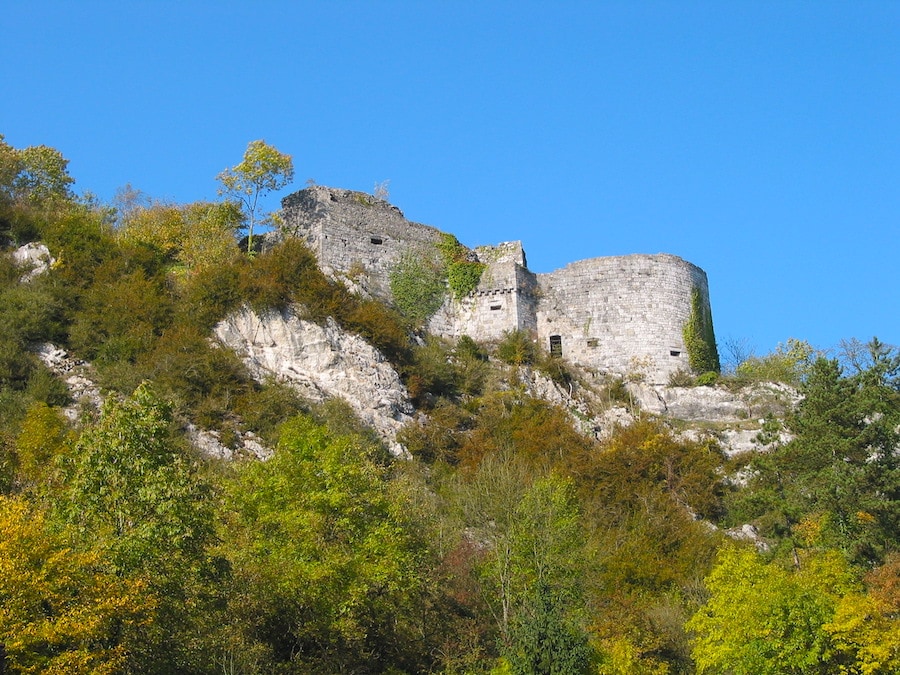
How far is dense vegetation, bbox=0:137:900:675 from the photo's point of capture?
18.9m

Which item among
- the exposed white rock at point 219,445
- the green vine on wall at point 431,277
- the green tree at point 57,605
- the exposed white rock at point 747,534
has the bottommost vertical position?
the green tree at point 57,605

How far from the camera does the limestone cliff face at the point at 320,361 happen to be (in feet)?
114

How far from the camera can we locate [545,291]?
41.6 m

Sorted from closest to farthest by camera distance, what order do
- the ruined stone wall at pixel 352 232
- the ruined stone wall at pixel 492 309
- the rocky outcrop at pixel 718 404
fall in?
1. the rocky outcrop at pixel 718 404
2. the ruined stone wall at pixel 352 232
3. the ruined stone wall at pixel 492 309

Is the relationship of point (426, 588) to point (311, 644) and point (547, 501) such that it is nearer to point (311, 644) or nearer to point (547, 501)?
point (311, 644)

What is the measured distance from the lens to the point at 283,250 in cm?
3731

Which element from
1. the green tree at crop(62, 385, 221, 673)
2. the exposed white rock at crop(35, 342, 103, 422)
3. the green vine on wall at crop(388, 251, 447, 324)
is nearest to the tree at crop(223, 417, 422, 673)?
the green tree at crop(62, 385, 221, 673)

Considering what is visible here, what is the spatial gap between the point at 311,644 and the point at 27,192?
29372 mm

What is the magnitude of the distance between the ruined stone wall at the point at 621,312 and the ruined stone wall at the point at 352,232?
202 inches

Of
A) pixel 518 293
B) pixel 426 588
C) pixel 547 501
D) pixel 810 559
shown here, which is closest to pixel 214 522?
pixel 426 588

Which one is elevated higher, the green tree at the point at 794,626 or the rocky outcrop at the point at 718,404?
the rocky outcrop at the point at 718,404

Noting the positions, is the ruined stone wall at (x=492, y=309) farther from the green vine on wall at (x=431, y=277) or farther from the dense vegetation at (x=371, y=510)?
the dense vegetation at (x=371, y=510)

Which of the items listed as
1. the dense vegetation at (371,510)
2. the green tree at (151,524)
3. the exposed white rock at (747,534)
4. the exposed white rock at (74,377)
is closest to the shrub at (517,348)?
the dense vegetation at (371,510)

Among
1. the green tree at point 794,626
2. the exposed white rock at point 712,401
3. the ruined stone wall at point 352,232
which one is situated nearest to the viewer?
the green tree at point 794,626
